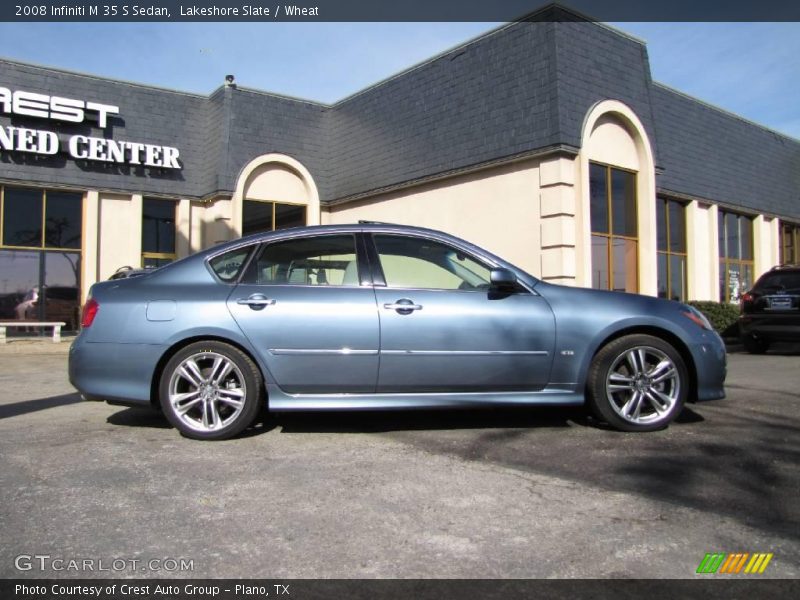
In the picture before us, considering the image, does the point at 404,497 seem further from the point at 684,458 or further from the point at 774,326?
the point at 774,326

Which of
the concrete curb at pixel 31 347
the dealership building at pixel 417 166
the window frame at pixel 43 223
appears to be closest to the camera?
the dealership building at pixel 417 166

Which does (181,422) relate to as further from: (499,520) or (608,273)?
(608,273)

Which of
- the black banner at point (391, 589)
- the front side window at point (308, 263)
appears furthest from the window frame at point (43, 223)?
the black banner at point (391, 589)

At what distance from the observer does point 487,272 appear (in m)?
4.79

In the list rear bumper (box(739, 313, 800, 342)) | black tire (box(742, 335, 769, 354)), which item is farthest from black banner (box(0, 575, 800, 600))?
black tire (box(742, 335, 769, 354))

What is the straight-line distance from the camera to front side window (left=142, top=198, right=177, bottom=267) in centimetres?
1570

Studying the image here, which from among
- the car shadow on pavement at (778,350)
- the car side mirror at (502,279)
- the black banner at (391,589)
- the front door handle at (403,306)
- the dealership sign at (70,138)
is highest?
the dealership sign at (70,138)

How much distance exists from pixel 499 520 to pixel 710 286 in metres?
16.9

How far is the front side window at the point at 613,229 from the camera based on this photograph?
42.5ft

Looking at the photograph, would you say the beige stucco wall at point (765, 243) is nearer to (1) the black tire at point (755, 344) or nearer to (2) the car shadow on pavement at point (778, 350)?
(2) the car shadow on pavement at point (778, 350)

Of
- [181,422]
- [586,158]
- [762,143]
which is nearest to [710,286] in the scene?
[762,143]

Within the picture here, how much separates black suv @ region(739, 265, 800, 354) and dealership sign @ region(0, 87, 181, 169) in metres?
13.2

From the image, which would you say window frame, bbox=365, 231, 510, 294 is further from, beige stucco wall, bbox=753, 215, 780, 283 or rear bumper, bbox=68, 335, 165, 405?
beige stucco wall, bbox=753, 215, 780, 283

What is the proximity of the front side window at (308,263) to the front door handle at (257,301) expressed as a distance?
162mm
